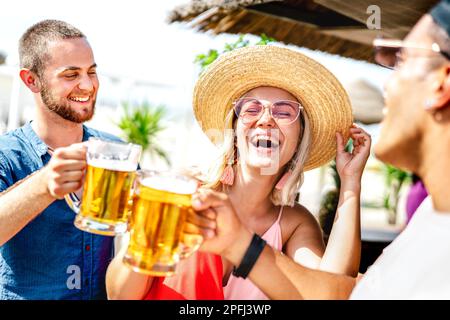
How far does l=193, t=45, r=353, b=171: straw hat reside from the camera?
1888 mm

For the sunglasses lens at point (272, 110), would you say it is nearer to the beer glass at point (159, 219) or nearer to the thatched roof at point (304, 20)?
the beer glass at point (159, 219)

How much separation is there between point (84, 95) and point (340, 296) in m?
1.20

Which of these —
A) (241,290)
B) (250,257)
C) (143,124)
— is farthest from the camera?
(143,124)

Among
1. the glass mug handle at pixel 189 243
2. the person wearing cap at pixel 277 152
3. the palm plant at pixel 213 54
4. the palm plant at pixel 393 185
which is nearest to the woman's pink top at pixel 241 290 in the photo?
the person wearing cap at pixel 277 152

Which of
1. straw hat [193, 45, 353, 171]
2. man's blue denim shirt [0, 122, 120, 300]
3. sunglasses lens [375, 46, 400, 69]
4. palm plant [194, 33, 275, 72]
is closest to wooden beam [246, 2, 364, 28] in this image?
palm plant [194, 33, 275, 72]

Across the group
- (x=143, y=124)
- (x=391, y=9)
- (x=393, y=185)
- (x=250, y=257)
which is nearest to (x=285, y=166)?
(x=250, y=257)

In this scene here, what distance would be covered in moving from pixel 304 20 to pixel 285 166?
5.54 feet

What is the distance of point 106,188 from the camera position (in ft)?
3.97

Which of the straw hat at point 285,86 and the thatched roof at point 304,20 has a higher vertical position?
the thatched roof at point 304,20

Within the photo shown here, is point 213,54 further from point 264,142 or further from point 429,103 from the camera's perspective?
point 429,103

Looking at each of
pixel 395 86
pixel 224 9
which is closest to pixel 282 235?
pixel 395 86

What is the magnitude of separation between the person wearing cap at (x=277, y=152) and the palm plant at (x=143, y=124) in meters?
6.62

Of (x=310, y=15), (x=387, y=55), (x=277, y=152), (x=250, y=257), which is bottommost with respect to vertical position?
(x=250, y=257)

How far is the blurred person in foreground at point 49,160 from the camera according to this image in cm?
188
